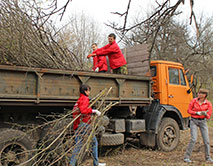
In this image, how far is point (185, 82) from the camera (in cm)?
758

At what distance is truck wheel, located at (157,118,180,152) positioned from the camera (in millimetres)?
6652

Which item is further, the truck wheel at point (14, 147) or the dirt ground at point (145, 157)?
the dirt ground at point (145, 157)

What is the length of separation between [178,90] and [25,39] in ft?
14.9

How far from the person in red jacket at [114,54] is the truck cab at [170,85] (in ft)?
4.13

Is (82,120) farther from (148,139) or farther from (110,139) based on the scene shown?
(148,139)

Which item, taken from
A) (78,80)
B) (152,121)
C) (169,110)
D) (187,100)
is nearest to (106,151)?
(152,121)

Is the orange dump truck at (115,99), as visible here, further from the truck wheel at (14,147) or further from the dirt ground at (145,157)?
the dirt ground at (145,157)

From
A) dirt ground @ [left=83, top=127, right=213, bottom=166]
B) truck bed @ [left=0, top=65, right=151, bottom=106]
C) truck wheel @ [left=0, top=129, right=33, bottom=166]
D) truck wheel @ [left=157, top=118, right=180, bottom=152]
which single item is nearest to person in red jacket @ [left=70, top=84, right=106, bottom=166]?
truck bed @ [left=0, top=65, right=151, bottom=106]

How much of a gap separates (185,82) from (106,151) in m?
3.19

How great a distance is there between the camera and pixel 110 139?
5.61m

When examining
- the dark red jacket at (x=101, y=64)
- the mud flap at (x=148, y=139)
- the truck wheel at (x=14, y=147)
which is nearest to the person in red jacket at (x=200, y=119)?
the mud flap at (x=148, y=139)

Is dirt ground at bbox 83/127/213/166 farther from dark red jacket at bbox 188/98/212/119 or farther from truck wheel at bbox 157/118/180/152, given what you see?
dark red jacket at bbox 188/98/212/119

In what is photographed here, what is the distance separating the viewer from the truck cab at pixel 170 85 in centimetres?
692

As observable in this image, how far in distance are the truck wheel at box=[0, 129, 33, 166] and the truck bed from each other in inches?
20.4
